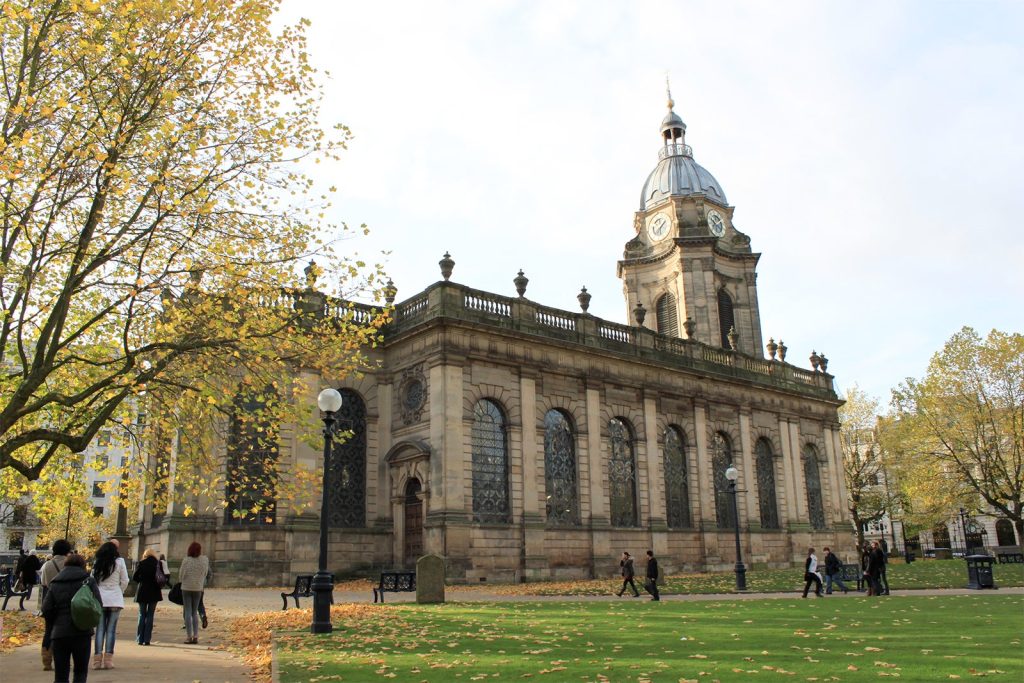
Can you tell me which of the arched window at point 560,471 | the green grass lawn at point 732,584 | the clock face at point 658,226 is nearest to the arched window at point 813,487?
the green grass lawn at point 732,584

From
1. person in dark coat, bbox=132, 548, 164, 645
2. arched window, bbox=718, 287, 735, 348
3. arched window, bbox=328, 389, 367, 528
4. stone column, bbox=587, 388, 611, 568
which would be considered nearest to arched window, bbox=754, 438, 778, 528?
arched window, bbox=718, 287, 735, 348

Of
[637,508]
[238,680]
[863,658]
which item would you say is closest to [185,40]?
[238,680]

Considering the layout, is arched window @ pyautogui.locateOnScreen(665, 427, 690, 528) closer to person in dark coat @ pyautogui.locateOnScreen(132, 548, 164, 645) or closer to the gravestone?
the gravestone

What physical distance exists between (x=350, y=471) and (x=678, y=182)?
31.2 metres

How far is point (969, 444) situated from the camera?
4038cm

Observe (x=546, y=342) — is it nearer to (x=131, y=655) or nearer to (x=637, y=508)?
(x=637, y=508)

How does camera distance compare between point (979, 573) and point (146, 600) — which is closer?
point (146, 600)

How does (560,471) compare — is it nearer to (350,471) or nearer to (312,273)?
(350,471)

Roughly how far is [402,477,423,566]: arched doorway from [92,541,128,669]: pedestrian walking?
56.1 feet

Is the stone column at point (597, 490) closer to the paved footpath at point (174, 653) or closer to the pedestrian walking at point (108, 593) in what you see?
the paved footpath at point (174, 653)

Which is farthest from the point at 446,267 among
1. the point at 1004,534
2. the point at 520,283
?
the point at 1004,534

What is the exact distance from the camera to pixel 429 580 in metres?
19.7

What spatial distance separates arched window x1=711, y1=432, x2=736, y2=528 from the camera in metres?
37.2

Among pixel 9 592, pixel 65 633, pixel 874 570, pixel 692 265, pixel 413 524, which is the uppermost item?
pixel 692 265
